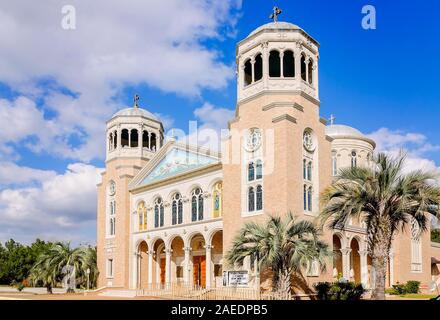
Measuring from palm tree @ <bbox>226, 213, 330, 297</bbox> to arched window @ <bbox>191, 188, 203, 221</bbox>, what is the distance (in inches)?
423

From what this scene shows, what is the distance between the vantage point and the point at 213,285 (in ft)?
117

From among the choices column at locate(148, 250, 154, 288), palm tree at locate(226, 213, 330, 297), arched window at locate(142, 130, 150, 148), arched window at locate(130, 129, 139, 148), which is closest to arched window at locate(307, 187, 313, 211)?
palm tree at locate(226, 213, 330, 297)

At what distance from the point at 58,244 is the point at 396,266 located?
3071cm

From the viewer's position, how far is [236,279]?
28.6m

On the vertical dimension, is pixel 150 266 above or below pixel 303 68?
below

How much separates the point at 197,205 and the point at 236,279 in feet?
34.2

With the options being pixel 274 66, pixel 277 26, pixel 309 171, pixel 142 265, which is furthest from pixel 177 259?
pixel 277 26

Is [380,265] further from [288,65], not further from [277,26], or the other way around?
[277,26]

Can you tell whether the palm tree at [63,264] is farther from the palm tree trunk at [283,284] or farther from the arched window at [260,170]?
the palm tree trunk at [283,284]

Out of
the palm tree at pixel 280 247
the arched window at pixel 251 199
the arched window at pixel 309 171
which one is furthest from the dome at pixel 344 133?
the palm tree at pixel 280 247

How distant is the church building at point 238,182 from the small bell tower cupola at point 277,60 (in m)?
0.07

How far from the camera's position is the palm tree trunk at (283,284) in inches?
1037
